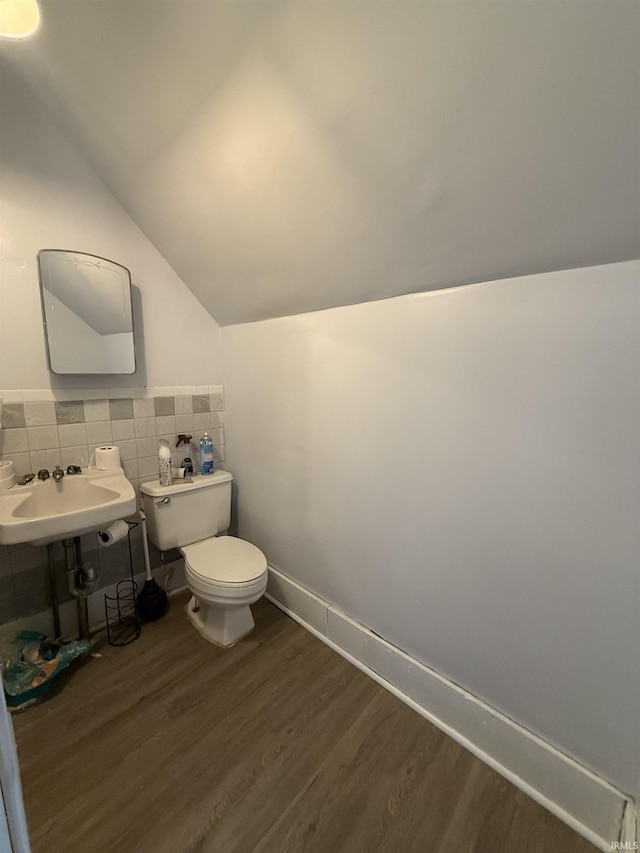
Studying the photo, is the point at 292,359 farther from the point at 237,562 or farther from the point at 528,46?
the point at 528,46

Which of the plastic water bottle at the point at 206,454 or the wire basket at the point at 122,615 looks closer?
the wire basket at the point at 122,615

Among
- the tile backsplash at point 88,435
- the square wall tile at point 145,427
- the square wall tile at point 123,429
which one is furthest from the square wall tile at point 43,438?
the square wall tile at point 145,427

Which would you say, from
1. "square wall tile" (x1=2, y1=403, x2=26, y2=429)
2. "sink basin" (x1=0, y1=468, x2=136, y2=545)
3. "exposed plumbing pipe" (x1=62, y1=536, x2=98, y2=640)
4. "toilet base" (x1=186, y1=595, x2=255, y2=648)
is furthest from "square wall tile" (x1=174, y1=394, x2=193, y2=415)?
"toilet base" (x1=186, y1=595, x2=255, y2=648)

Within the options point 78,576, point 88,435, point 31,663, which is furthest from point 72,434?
point 31,663

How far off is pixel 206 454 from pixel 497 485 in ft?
4.71

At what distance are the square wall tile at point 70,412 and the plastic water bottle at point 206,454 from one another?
0.56 m

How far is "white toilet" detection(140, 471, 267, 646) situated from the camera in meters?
1.48

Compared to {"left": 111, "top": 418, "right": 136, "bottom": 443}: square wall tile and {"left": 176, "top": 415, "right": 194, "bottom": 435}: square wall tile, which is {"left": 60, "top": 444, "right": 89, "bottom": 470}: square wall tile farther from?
{"left": 176, "top": 415, "right": 194, "bottom": 435}: square wall tile

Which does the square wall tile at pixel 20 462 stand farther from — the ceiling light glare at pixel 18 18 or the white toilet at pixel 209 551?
the ceiling light glare at pixel 18 18

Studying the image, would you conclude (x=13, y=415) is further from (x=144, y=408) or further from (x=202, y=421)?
(x=202, y=421)

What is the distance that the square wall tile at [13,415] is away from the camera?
1.37 m

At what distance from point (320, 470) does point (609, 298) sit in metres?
1.16

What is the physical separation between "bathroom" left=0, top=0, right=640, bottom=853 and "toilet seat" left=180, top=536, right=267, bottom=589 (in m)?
0.28

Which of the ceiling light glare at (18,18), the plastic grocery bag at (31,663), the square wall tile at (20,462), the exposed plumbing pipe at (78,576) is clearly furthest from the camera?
the exposed plumbing pipe at (78,576)
